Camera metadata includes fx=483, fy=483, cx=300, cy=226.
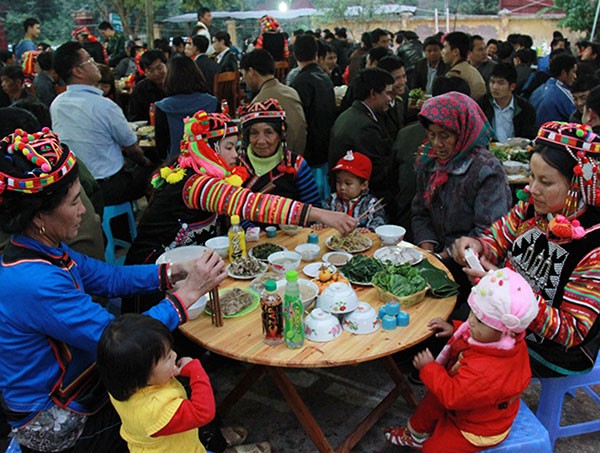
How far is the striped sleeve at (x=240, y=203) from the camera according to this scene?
2.62 meters

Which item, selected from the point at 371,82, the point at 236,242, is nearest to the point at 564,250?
the point at 236,242

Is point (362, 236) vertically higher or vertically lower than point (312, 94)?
lower

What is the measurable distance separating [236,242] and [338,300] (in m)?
0.74

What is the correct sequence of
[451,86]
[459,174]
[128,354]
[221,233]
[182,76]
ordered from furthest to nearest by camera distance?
[182,76], [451,86], [221,233], [459,174], [128,354]

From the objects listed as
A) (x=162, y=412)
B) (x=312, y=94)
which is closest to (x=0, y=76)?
(x=312, y=94)

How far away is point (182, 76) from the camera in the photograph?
4.73 m

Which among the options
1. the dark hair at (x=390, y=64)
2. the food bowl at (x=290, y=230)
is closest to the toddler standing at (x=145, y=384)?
the food bowl at (x=290, y=230)

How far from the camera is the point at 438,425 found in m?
2.10

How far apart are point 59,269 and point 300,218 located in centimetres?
122

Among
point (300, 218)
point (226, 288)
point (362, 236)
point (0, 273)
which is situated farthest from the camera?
point (362, 236)

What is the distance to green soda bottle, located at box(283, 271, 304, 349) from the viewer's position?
6.15 feet

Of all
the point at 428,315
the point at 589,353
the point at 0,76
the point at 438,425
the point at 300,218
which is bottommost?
the point at 438,425

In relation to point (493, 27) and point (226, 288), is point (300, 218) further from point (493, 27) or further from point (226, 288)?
point (493, 27)

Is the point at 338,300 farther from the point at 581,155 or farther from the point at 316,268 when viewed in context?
the point at 581,155
